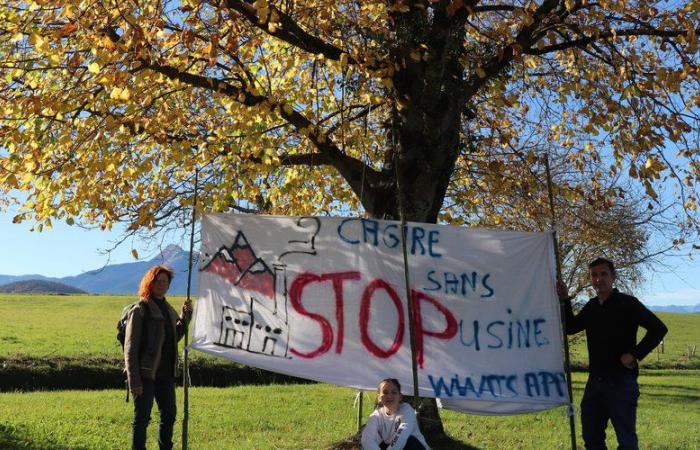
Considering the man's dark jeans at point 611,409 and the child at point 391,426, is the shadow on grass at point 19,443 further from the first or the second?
the man's dark jeans at point 611,409

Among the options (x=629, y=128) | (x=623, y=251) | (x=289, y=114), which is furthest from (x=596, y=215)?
(x=289, y=114)

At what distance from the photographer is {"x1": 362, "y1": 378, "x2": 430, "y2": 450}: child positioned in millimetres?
6297

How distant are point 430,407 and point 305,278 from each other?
4.18 metres

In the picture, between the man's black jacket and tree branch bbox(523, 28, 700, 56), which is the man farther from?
tree branch bbox(523, 28, 700, 56)

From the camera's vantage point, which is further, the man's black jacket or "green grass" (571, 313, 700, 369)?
"green grass" (571, 313, 700, 369)

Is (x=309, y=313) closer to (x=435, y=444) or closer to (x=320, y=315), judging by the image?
(x=320, y=315)

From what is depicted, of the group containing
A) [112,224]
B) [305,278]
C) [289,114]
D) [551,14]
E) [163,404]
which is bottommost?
[163,404]

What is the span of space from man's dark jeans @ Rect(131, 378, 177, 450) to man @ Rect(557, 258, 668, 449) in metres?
4.11

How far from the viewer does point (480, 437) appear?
37.9ft

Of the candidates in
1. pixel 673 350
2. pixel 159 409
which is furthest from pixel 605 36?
pixel 673 350

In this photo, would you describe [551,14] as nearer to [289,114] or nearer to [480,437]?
[289,114]

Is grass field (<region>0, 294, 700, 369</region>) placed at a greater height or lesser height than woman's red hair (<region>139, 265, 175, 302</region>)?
lesser

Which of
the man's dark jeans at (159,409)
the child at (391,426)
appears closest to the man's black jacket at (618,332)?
the child at (391,426)

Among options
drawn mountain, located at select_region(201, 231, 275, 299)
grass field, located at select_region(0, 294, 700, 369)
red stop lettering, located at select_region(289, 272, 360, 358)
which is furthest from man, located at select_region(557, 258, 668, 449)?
grass field, located at select_region(0, 294, 700, 369)
